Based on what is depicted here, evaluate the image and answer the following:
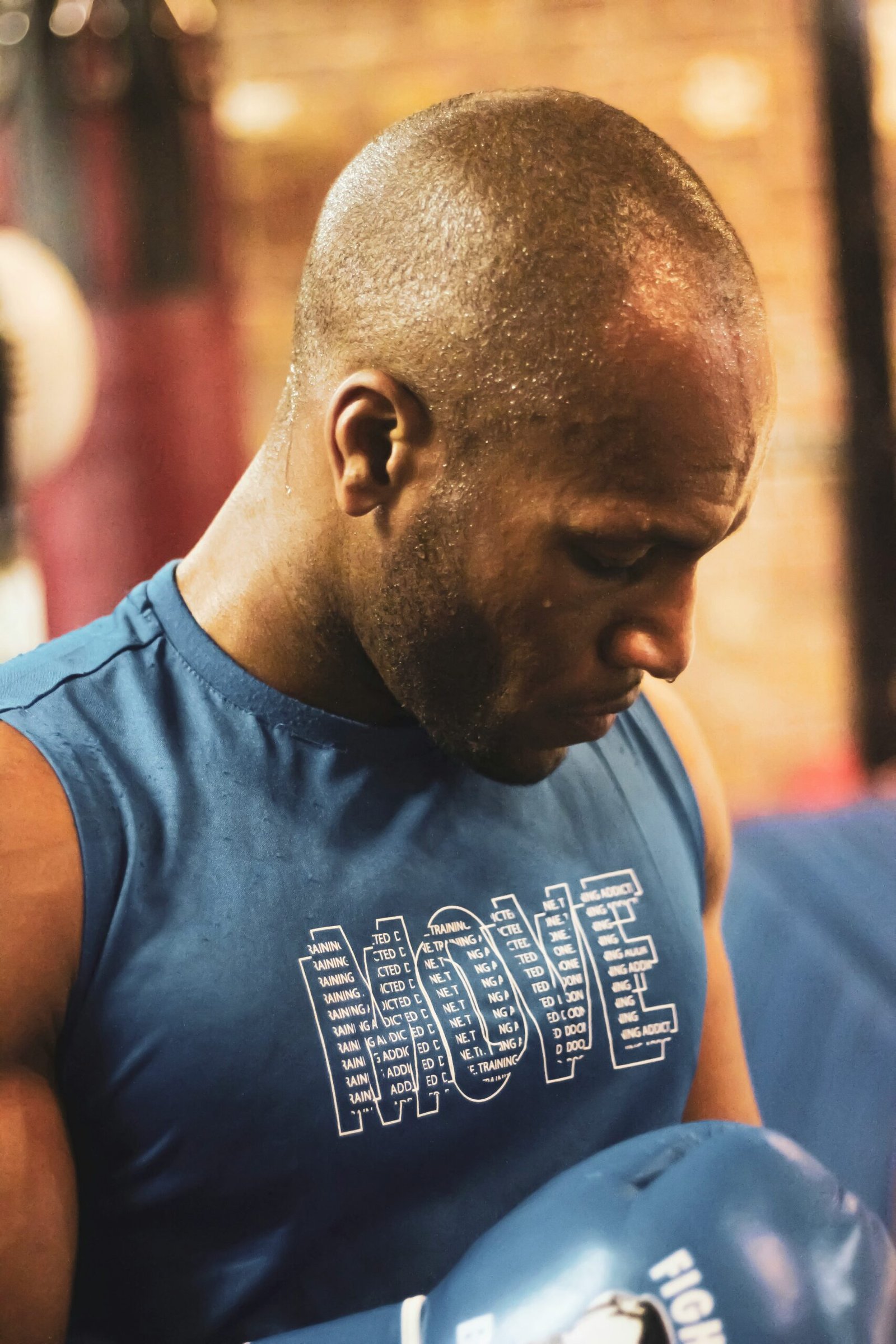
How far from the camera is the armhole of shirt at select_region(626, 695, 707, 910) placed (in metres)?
0.99

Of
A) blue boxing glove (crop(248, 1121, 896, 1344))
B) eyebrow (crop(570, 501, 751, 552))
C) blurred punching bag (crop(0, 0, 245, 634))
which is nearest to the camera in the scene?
blue boxing glove (crop(248, 1121, 896, 1344))

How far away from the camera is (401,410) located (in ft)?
2.44

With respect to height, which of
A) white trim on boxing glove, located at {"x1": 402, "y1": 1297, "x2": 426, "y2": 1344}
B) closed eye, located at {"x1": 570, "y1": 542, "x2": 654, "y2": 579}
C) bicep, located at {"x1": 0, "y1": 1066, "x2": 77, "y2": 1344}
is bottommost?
white trim on boxing glove, located at {"x1": 402, "y1": 1297, "x2": 426, "y2": 1344}

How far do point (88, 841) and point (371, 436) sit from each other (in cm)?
26

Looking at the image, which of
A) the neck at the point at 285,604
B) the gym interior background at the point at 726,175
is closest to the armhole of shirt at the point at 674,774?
the neck at the point at 285,604

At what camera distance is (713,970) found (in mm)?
1049

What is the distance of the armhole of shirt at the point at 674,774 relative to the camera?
99 cm

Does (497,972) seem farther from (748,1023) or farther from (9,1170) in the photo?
(748,1023)

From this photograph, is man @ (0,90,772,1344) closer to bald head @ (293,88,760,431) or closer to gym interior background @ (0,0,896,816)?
bald head @ (293,88,760,431)

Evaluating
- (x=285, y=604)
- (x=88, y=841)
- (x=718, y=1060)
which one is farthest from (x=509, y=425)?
(x=718, y=1060)

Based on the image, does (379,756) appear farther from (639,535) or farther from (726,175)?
(726,175)

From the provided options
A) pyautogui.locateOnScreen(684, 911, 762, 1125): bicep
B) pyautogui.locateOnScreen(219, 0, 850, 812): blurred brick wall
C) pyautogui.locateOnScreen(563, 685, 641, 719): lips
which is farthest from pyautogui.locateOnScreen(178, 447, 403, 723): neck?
pyautogui.locateOnScreen(219, 0, 850, 812): blurred brick wall

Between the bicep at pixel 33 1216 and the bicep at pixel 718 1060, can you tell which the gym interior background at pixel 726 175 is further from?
the bicep at pixel 33 1216

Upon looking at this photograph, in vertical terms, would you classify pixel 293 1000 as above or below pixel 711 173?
below
